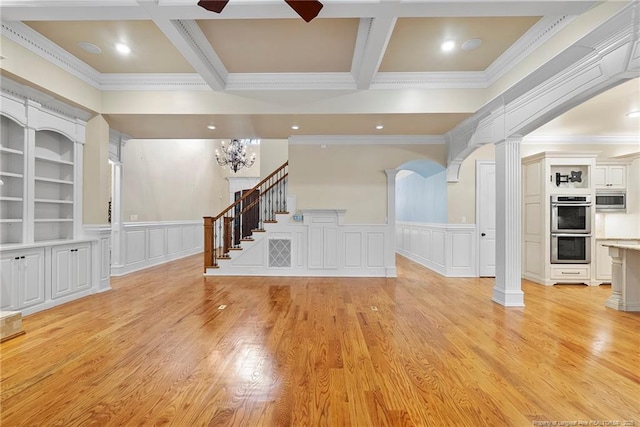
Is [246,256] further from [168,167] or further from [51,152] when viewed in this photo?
[168,167]

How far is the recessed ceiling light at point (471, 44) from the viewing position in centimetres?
352

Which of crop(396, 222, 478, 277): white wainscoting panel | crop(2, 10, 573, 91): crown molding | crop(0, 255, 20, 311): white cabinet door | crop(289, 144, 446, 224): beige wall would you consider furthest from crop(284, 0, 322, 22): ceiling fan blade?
crop(396, 222, 478, 277): white wainscoting panel

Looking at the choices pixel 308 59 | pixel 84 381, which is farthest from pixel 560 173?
pixel 84 381

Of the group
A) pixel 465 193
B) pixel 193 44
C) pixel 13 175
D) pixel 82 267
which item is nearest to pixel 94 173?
pixel 13 175

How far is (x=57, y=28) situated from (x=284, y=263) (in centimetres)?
480

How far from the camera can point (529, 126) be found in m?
3.79

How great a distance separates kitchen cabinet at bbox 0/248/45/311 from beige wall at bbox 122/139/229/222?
273 centimetres

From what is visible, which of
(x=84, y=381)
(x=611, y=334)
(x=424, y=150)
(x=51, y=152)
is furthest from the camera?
(x=424, y=150)

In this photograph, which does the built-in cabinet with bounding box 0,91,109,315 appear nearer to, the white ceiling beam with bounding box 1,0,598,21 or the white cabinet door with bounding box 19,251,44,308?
the white cabinet door with bounding box 19,251,44,308

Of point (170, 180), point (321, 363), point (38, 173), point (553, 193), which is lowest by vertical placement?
point (321, 363)

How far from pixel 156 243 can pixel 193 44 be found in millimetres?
5583

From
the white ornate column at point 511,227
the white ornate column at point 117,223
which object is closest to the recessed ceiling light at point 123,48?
the white ornate column at point 117,223

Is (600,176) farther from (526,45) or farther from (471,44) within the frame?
(471,44)

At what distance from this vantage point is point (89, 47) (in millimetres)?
3713
